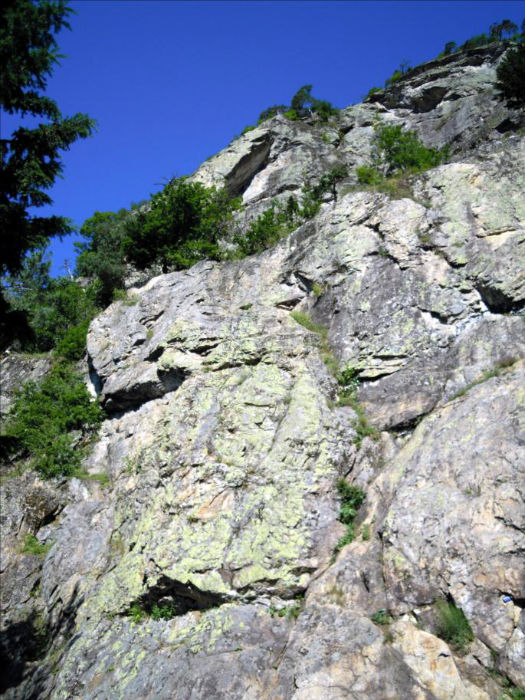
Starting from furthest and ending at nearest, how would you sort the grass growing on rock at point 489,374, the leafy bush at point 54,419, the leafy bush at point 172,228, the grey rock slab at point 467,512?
1. the leafy bush at point 172,228
2. the leafy bush at point 54,419
3. the grass growing on rock at point 489,374
4. the grey rock slab at point 467,512

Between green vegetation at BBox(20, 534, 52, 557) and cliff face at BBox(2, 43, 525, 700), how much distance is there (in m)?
0.18

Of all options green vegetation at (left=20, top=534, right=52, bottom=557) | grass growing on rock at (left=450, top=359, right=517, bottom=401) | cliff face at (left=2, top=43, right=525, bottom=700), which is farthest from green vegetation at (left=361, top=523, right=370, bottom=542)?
green vegetation at (left=20, top=534, right=52, bottom=557)

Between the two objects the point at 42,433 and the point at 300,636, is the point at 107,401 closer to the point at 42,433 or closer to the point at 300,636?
the point at 42,433

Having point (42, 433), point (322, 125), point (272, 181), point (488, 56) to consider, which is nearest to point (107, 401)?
point (42, 433)

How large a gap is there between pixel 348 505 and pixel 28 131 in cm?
904

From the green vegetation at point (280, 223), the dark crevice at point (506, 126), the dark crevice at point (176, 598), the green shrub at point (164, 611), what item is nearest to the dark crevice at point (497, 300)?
the green vegetation at point (280, 223)

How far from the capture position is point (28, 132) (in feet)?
28.7

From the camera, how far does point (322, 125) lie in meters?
30.5

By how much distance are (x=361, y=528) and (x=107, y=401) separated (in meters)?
9.43

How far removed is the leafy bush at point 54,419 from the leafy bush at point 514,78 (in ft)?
61.8

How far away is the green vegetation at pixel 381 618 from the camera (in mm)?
7223

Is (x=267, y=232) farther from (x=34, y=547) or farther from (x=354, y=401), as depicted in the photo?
(x=34, y=547)

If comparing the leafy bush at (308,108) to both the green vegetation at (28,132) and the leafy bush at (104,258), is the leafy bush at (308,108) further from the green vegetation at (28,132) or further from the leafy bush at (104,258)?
the green vegetation at (28,132)

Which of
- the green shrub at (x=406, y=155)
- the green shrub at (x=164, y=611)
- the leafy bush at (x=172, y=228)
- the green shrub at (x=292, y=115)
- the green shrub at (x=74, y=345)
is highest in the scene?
the green shrub at (x=292, y=115)
